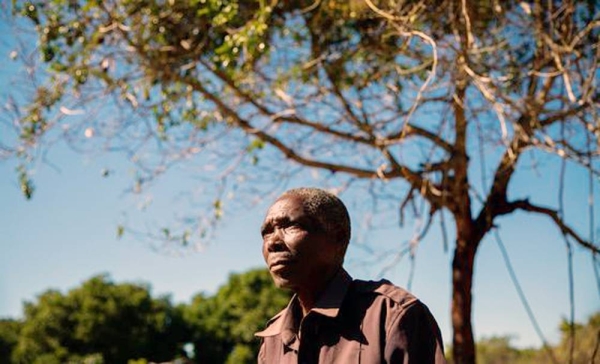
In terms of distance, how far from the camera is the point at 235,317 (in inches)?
1294

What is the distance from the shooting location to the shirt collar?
2.04 metres

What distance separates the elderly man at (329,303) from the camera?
1936mm

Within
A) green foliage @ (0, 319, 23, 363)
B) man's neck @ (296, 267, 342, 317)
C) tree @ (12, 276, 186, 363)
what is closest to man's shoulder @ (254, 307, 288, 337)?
man's neck @ (296, 267, 342, 317)

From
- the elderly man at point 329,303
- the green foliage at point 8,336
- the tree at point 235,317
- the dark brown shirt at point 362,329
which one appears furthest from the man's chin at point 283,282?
the green foliage at point 8,336

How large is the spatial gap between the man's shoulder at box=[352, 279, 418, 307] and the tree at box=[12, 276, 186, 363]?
26.6m

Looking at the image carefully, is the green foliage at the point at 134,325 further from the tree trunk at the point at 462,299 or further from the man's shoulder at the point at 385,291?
the man's shoulder at the point at 385,291

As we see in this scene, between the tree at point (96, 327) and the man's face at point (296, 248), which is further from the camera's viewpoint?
the tree at point (96, 327)

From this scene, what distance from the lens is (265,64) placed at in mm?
8203

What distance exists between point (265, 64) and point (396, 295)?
6445 mm

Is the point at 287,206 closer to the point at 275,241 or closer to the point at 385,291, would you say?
the point at 275,241

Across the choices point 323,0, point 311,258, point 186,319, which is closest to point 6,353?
point 186,319

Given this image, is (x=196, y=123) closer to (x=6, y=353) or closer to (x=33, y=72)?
(x=33, y=72)

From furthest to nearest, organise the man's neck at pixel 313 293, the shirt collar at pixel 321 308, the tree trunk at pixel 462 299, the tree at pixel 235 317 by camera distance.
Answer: the tree at pixel 235 317 → the tree trunk at pixel 462 299 → the man's neck at pixel 313 293 → the shirt collar at pixel 321 308

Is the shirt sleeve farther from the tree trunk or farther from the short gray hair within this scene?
the tree trunk
